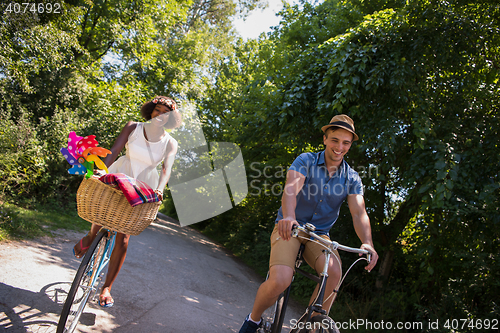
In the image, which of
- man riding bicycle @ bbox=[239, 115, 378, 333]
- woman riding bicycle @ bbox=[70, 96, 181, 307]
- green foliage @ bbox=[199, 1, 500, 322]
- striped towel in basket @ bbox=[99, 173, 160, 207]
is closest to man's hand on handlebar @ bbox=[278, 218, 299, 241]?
man riding bicycle @ bbox=[239, 115, 378, 333]

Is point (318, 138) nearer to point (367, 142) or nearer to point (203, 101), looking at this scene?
point (367, 142)

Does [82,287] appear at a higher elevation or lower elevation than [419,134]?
lower

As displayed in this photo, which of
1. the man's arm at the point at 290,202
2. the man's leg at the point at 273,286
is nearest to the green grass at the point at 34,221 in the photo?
the man's leg at the point at 273,286

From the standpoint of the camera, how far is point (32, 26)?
25.8 ft

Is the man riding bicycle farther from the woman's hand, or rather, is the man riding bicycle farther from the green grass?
the green grass

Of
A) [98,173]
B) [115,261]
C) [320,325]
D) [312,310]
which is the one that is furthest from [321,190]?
[115,261]

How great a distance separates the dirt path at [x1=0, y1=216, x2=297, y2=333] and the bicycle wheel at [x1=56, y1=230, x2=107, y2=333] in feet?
0.95

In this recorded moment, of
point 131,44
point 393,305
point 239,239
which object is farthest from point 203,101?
point 393,305

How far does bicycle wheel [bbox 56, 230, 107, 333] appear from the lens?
2503 mm

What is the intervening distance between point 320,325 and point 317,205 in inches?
40.1

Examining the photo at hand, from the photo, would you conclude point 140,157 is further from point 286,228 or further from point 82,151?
point 286,228

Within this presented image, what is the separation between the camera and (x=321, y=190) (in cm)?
278

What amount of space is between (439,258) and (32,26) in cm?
991

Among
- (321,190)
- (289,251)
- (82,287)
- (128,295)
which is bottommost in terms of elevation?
(128,295)
